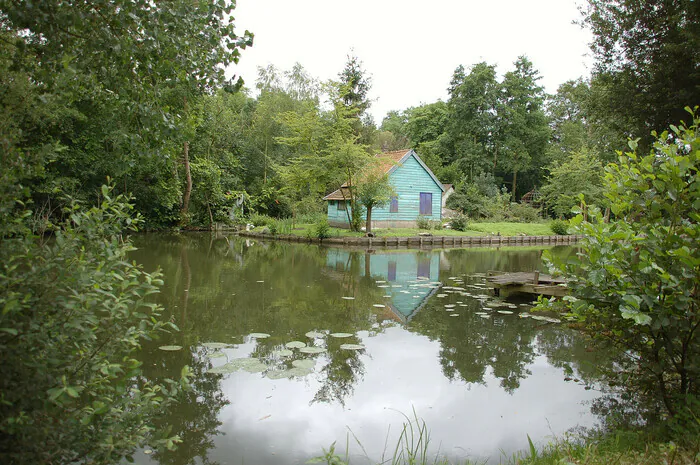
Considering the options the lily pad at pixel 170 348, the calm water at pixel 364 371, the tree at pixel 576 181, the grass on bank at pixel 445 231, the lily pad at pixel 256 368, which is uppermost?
the tree at pixel 576 181

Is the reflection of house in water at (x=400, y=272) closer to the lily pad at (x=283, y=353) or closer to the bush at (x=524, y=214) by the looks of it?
the lily pad at (x=283, y=353)

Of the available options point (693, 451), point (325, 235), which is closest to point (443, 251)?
point (325, 235)

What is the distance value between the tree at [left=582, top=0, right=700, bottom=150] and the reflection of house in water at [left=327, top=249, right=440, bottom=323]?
681 centimetres

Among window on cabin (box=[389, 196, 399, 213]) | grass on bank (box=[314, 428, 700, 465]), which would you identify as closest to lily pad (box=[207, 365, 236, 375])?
grass on bank (box=[314, 428, 700, 465])

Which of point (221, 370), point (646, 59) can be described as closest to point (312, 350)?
point (221, 370)

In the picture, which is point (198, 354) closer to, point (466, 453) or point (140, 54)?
point (466, 453)

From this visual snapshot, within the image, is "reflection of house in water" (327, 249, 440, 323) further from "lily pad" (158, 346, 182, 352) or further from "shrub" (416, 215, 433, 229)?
"shrub" (416, 215, 433, 229)

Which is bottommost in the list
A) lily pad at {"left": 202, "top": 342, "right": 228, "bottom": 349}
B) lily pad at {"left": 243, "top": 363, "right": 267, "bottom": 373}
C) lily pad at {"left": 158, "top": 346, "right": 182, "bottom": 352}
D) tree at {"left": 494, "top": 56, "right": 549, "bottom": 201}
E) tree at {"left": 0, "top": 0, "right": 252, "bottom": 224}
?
lily pad at {"left": 243, "top": 363, "right": 267, "bottom": 373}

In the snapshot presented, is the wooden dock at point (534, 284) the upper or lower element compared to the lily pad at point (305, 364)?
upper

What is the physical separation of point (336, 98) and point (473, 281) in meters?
14.9

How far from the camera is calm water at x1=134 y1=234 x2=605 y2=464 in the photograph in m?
4.18

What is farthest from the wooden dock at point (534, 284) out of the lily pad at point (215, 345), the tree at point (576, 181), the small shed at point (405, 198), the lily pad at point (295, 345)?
the tree at point (576, 181)

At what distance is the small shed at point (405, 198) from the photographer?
28719 mm

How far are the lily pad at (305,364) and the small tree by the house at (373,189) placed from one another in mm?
18655
